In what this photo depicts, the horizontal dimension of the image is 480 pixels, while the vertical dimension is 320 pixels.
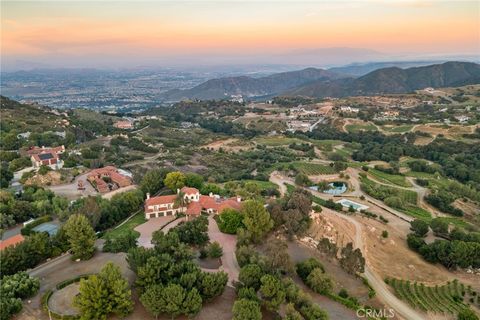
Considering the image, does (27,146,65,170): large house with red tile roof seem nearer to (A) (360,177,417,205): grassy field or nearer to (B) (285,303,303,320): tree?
(B) (285,303,303,320): tree

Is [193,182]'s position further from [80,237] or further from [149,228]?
[80,237]

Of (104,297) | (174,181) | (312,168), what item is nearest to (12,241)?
(104,297)

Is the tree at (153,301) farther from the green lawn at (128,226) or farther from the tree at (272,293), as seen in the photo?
the green lawn at (128,226)

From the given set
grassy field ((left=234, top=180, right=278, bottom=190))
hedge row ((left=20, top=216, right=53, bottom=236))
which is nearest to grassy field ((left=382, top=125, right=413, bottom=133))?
grassy field ((left=234, top=180, right=278, bottom=190))

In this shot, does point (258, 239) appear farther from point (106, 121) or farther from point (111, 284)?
point (106, 121)

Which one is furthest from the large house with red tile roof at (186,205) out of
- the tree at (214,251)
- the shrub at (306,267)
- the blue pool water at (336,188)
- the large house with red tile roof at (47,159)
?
the large house with red tile roof at (47,159)
